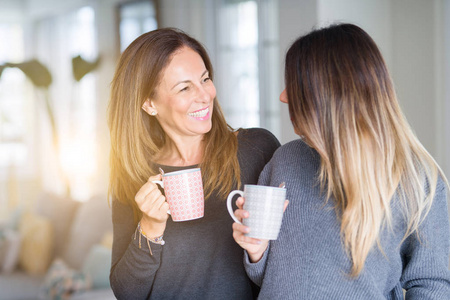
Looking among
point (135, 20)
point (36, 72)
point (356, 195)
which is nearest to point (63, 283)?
point (36, 72)

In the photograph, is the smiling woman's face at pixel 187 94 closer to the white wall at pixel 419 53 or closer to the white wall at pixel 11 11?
the white wall at pixel 419 53

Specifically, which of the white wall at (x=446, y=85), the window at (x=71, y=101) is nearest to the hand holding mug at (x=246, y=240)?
the white wall at (x=446, y=85)

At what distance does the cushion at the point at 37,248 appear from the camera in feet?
12.0

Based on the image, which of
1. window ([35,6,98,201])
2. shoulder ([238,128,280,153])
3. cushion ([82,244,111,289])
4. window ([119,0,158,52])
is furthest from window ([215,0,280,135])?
shoulder ([238,128,280,153])

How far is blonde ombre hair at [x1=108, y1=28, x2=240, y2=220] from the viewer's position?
125 cm

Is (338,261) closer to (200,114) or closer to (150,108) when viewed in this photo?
(200,114)

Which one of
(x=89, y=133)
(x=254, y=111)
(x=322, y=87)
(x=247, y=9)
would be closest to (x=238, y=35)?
(x=247, y=9)

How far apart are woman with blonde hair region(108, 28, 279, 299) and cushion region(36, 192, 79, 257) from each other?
7.94 ft

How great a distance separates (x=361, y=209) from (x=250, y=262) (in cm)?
26

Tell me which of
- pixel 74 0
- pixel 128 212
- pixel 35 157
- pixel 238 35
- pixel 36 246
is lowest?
pixel 36 246

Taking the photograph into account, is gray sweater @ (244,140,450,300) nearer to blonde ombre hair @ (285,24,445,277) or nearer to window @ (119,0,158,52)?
blonde ombre hair @ (285,24,445,277)

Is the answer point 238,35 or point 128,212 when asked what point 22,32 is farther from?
point 128,212

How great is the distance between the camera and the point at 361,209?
3.10 ft

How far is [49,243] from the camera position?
12.0ft
